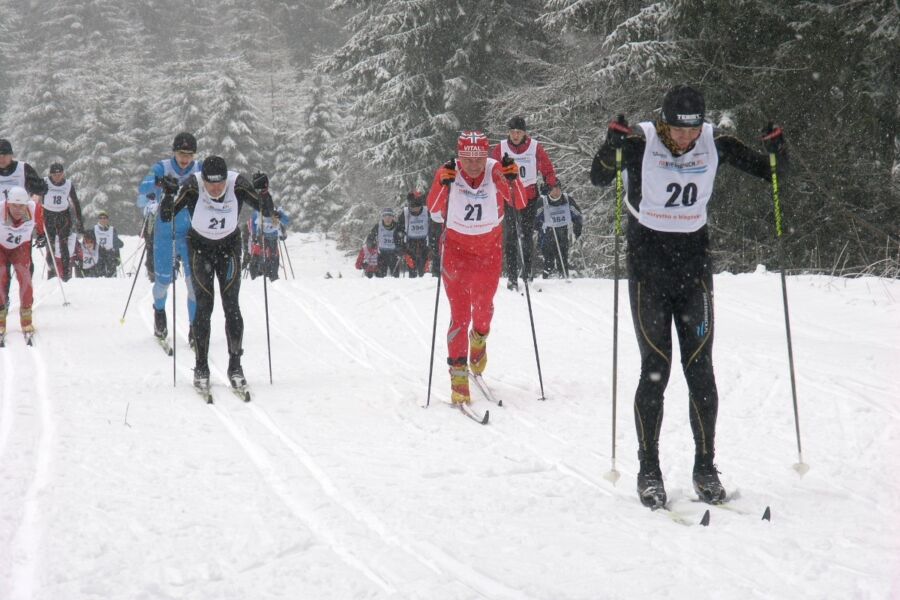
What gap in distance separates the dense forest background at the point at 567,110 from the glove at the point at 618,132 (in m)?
7.14

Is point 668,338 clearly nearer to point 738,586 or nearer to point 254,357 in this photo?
point 738,586

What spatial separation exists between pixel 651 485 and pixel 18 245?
27.6ft

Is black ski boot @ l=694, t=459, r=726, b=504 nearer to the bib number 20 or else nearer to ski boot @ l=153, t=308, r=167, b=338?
the bib number 20

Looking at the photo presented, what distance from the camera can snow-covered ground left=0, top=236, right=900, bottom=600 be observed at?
123 inches

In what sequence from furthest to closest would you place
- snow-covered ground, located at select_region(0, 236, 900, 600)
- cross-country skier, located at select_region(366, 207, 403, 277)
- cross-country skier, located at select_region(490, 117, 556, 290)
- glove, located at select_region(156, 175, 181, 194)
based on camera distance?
cross-country skier, located at select_region(366, 207, 403, 277)
cross-country skier, located at select_region(490, 117, 556, 290)
glove, located at select_region(156, 175, 181, 194)
snow-covered ground, located at select_region(0, 236, 900, 600)

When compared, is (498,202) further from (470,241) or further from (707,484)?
(707,484)

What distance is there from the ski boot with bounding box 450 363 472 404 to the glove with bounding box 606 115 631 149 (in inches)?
116

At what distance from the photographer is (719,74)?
12758 millimetres

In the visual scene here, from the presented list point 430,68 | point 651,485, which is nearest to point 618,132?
point 651,485

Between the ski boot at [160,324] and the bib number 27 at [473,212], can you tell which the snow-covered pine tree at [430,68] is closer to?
the ski boot at [160,324]

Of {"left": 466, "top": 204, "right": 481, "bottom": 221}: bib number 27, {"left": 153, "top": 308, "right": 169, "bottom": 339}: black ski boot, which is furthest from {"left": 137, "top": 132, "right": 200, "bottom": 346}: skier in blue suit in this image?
{"left": 466, "top": 204, "right": 481, "bottom": 221}: bib number 27

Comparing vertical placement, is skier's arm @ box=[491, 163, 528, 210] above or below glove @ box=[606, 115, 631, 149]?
below

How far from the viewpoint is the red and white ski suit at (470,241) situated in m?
6.63

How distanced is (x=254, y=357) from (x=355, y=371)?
4.90ft
